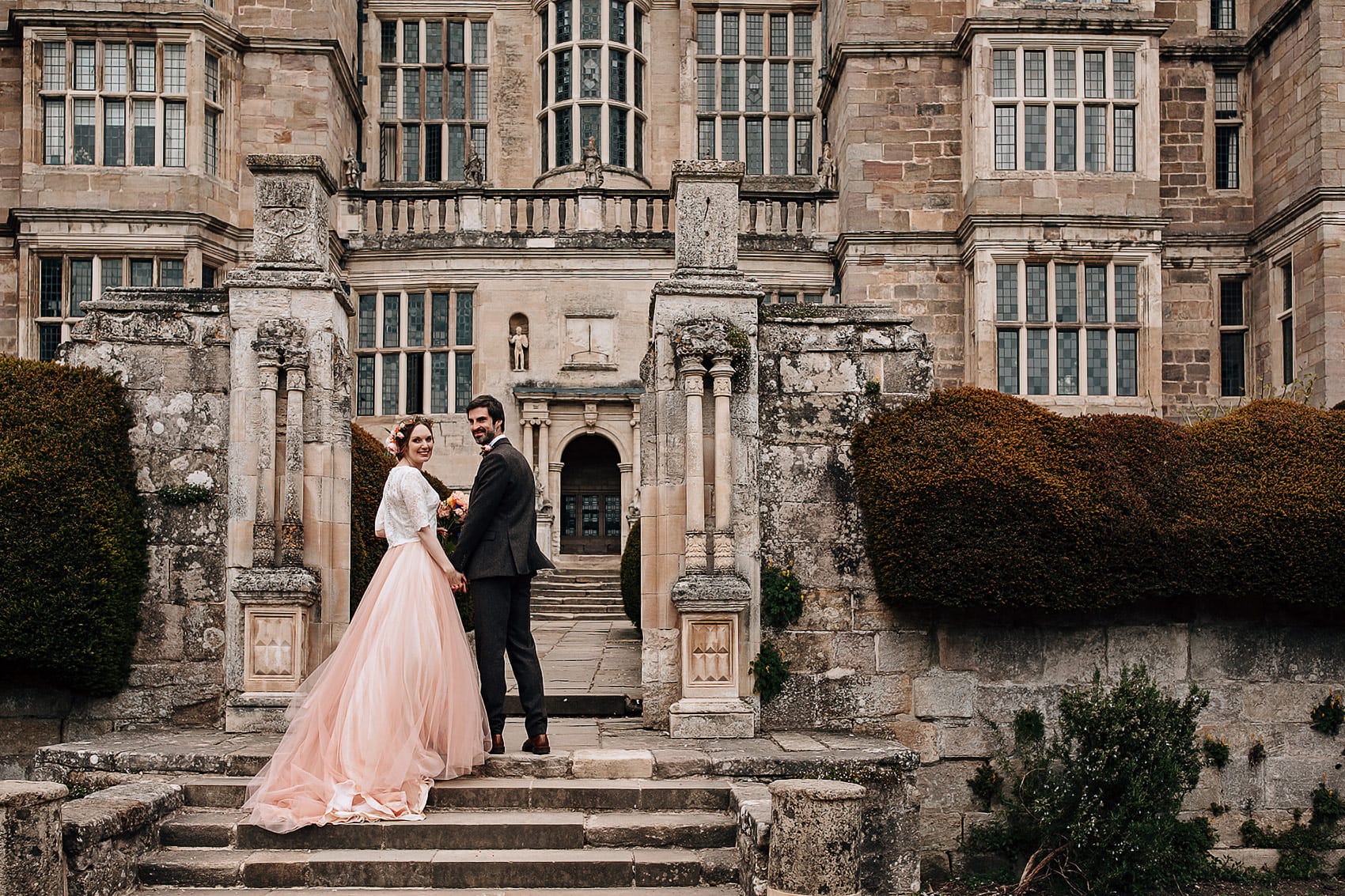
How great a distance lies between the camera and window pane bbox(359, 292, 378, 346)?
74.3 ft

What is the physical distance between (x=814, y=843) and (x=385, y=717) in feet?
8.59

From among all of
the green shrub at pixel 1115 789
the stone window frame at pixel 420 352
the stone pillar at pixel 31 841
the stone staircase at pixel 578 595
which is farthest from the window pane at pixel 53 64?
the green shrub at pixel 1115 789

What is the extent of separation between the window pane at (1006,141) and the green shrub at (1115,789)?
1308 centimetres

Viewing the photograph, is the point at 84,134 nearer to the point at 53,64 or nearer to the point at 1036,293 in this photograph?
the point at 53,64

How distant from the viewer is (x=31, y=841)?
634 centimetres

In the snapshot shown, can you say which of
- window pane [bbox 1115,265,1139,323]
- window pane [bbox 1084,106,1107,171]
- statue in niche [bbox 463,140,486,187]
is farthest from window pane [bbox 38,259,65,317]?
window pane [bbox 1115,265,1139,323]

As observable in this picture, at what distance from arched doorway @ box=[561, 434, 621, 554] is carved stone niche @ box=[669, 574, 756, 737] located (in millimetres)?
14567

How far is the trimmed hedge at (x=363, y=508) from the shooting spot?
10320 mm

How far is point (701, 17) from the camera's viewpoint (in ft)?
84.2

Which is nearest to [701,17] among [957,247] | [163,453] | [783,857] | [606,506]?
[957,247]

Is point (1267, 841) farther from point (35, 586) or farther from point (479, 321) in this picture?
point (479, 321)

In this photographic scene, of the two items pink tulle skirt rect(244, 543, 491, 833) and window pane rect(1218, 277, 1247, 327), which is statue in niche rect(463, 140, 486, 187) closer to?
window pane rect(1218, 277, 1247, 327)

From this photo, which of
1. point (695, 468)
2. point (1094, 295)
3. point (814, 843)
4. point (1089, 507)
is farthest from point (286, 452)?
point (1094, 295)

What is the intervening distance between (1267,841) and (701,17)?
1982cm
